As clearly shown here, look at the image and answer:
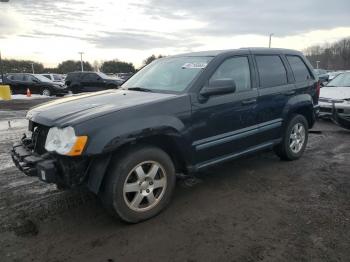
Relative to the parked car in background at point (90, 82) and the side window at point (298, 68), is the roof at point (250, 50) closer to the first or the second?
the side window at point (298, 68)

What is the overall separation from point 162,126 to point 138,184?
66cm

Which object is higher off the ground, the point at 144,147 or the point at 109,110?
the point at 109,110

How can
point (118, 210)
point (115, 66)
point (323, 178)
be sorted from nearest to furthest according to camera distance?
point (118, 210) < point (323, 178) < point (115, 66)

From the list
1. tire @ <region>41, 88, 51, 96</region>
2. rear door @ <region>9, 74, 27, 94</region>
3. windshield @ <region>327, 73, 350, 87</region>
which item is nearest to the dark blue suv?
windshield @ <region>327, 73, 350, 87</region>

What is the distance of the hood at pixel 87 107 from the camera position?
349cm

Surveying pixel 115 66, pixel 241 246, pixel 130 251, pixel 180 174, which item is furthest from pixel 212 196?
pixel 115 66

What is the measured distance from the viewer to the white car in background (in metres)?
8.25

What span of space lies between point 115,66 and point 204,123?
65.1m

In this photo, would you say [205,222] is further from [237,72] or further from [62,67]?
[62,67]

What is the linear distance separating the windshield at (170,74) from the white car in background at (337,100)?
5.03 metres

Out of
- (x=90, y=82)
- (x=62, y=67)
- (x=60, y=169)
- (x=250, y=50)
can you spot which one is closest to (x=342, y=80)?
(x=250, y=50)

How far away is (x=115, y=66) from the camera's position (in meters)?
67.0

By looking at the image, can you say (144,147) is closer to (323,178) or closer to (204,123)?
(204,123)

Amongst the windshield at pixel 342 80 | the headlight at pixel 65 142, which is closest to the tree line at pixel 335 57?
the windshield at pixel 342 80
